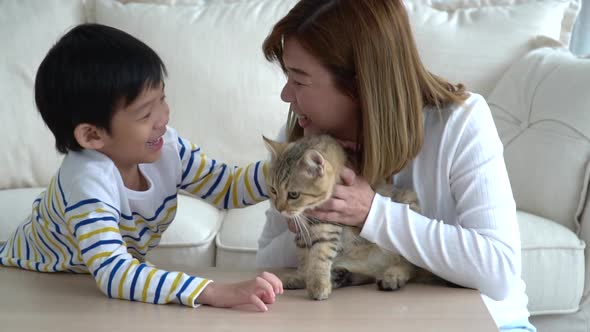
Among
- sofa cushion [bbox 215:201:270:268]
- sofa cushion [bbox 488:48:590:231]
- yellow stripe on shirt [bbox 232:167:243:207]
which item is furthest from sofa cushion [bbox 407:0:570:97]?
yellow stripe on shirt [bbox 232:167:243:207]

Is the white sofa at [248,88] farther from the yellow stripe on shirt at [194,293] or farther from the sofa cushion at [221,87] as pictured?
the yellow stripe on shirt at [194,293]

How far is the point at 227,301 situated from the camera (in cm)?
115

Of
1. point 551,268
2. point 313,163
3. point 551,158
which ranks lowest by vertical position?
point 551,268

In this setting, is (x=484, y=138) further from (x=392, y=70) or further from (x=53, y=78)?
(x=53, y=78)

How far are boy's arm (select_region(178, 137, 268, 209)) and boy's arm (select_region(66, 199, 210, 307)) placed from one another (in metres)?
0.30

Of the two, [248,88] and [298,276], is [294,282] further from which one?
[248,88]

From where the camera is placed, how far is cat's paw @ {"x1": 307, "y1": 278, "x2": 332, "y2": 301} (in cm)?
119

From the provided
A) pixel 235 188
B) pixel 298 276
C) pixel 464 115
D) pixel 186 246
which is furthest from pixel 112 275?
pixel 186 246

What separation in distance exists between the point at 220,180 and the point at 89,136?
0.32 m

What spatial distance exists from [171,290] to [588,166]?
56.2 inches

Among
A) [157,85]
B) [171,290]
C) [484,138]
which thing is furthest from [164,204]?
[484,138]

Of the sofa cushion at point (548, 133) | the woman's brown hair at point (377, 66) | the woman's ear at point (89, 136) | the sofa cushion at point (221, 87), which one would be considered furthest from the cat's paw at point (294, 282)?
the sofa cushion at point (221, 87)

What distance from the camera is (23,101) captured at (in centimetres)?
254

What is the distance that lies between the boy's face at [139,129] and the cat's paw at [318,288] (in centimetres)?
46
